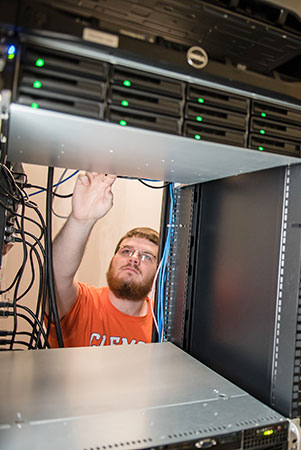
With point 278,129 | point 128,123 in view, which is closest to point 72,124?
point 128,123

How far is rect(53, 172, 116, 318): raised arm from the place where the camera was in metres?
1.58

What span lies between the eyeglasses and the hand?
21.8 inches

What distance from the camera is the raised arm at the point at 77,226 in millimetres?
1577

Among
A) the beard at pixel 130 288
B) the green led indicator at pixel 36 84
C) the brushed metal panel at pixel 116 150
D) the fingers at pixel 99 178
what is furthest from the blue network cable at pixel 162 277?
the beard at pixel 130 288

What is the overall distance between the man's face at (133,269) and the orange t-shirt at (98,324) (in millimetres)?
127

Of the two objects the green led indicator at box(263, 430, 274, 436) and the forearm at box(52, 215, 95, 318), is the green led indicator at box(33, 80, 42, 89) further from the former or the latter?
the forearm at box(52, 215, 95, 318)

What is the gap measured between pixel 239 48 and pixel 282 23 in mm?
93

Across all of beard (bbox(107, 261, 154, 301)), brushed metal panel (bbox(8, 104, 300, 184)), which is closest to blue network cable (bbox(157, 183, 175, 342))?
brushed metal panel (bbox(8, 104, 300, 184))

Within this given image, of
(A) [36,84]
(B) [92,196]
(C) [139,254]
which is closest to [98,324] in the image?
(C) [139,254]

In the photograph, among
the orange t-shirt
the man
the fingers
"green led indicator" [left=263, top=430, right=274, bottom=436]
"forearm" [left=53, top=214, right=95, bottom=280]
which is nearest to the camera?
"green led indicator" [left=263, top=430, right=274, bottom=436]

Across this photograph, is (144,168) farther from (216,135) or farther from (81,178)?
(81,178)

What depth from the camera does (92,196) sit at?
5.51 feet

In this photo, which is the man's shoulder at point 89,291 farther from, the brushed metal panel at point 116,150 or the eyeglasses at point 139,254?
the brushed metal panel at point 116,150

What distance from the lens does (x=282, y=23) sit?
59cm
